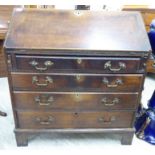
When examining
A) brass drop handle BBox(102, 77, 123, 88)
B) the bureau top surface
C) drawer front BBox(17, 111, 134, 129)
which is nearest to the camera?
the bureau top surface

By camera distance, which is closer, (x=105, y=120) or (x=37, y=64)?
(x=37, y=64)

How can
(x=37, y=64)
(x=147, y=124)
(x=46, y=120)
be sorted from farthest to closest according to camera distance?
(x=147, y=124)
(x=46, y=120)
(x=37, y=64)

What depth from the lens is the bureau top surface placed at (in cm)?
142

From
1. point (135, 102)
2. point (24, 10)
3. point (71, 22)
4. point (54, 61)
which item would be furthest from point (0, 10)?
point (135, 102)

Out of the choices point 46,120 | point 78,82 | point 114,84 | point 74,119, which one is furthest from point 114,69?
point 46,120

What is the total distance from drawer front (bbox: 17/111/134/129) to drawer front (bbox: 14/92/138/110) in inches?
2.2

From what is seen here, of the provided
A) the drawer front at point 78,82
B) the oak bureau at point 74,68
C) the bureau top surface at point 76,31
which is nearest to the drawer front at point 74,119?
the oak bureau at point 74,68

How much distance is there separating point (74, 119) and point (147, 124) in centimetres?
55

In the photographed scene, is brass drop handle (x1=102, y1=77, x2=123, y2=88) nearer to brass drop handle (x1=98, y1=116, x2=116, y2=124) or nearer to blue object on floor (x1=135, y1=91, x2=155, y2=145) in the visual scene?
brass drop handle (x1=98, y1=116, x2=116, y2=124)

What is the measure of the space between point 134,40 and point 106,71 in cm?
22

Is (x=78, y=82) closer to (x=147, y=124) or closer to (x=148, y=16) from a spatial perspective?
(x=147, y=124)

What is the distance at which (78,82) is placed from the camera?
5.05 ft

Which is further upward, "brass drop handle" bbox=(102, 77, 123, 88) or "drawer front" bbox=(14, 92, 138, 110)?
"brass drop handle" bbox=(102, 77, 123, 88)

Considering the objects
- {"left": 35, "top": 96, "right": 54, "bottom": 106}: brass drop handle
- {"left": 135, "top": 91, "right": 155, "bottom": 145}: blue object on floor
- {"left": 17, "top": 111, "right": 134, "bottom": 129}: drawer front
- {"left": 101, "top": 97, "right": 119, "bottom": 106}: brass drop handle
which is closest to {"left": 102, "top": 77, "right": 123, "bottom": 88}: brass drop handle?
{"left": 101, "top": 97, "right": 119, "bottom": 106}: brass drop handle
